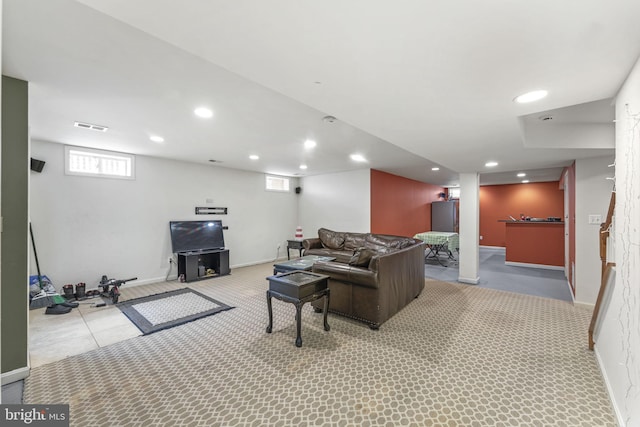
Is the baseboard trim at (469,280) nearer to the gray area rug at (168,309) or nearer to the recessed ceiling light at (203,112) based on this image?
the gray area rug at (168,309)

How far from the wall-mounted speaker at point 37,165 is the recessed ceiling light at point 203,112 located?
3.04 meters

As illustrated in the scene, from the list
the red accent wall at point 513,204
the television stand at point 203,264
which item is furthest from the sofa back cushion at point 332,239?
the red accent wall at point 513,204

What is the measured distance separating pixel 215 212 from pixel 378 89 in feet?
17.5

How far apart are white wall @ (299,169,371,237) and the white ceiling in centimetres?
322

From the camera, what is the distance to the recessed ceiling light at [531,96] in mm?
2088

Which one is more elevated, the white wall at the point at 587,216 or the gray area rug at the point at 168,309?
the white wall at the point at 587,216

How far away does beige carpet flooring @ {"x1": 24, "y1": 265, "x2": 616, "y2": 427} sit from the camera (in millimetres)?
2020

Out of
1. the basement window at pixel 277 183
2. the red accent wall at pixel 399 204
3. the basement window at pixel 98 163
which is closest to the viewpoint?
the basement window at pixel 98 163

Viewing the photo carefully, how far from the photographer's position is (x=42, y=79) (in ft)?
7.86

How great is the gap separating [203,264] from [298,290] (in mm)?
3986

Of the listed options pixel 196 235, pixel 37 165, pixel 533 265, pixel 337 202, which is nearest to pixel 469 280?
pixel 533 265

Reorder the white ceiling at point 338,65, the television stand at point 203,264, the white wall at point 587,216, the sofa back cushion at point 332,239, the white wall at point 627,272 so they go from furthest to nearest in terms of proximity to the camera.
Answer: the sofa back cushion at point 332,239, the television stand at point 203,264, the white wall at point 587,216, the white wall at point 627,272, the white ceiling at point 338,65

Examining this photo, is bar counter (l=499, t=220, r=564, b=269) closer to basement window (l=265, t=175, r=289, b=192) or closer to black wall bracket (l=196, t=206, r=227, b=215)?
basement window (l=265, t=175, r=289, b=192)

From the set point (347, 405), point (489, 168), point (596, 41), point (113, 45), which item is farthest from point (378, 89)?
point (489, 168)
